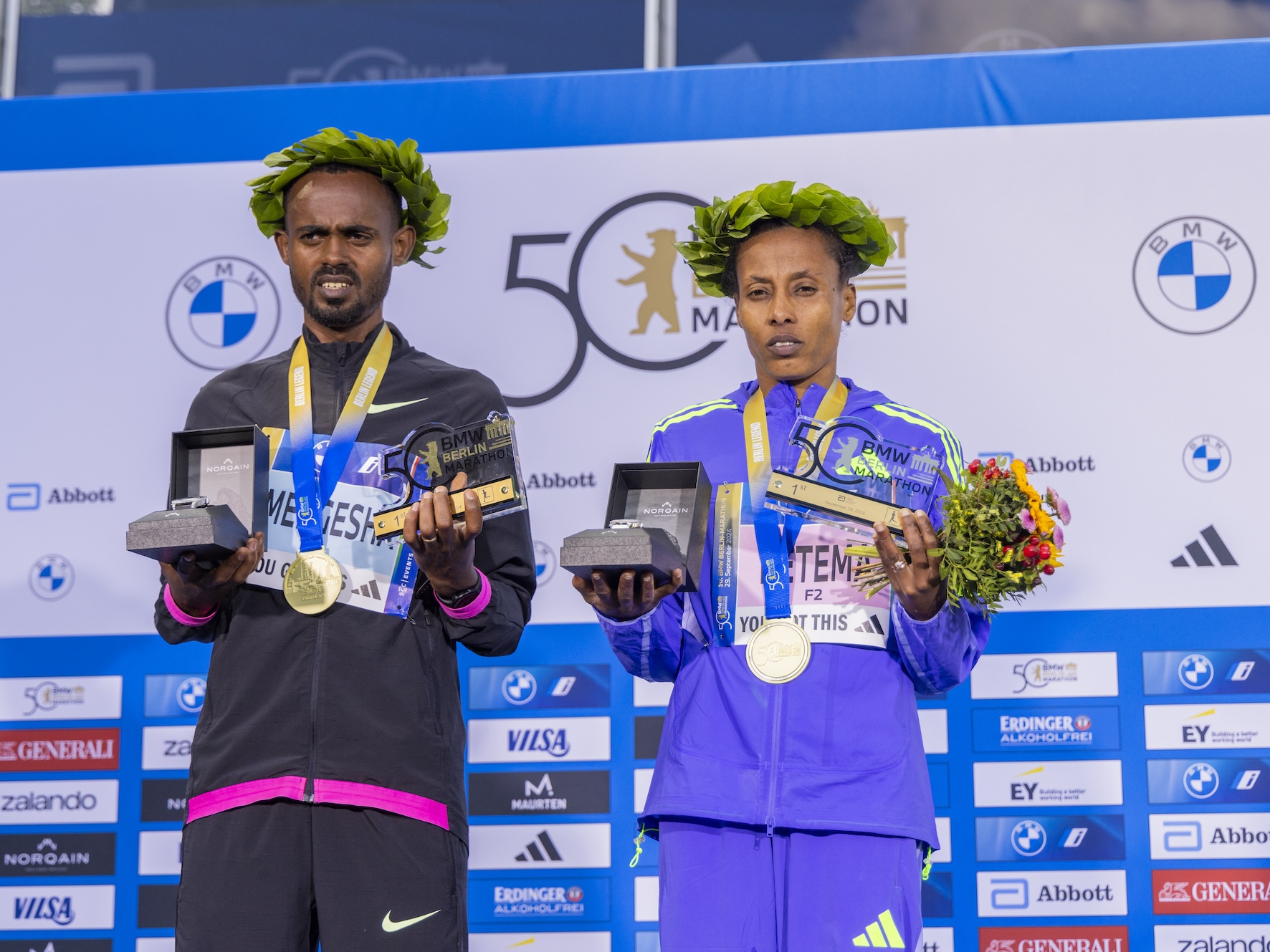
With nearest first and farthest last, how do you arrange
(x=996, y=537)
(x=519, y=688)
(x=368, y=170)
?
(x=996, y=537) → (x=368, y=170) → (x=519, y=688)

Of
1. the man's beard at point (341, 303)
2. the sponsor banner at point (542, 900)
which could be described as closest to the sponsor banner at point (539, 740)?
the sponsor banner at point (542, 900)

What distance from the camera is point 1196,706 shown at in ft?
11.8

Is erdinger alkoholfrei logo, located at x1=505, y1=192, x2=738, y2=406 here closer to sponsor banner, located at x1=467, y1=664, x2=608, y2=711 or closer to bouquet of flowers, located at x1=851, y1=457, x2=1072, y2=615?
sponsor banner, located at x1=467, y1=664, x2=608, y2=711

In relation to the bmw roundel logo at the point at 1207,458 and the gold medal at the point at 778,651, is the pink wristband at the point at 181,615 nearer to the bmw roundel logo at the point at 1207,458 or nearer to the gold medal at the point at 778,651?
the gold medal at the point at 778,651

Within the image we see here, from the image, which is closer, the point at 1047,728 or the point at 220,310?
the point at 1047,728

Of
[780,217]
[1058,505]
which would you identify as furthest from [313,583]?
[1058,505]

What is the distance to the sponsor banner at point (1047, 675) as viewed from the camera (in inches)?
143

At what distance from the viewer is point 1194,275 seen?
371cm

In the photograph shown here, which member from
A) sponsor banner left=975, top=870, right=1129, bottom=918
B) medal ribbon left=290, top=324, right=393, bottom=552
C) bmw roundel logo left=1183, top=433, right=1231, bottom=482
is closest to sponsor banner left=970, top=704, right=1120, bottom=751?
sponsor banner left=975, top=870, right=1129, bottom=918

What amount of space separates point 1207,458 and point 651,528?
2083 mm

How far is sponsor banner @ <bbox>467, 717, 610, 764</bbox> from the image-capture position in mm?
3787

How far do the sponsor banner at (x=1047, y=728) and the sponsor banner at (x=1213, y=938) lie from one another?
0.48m

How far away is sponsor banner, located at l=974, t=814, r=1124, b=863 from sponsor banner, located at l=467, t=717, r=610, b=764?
3.36ft

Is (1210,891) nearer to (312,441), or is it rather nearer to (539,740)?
(539,740)
